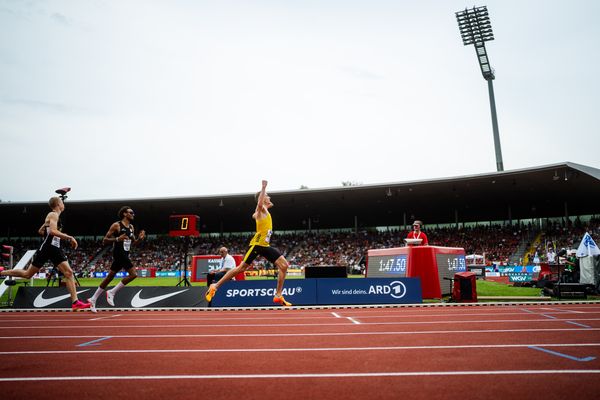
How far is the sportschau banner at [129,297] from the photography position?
10.2 metres

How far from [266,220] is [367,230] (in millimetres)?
44215

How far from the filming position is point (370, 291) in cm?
1067

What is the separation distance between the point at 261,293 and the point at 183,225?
5.24m

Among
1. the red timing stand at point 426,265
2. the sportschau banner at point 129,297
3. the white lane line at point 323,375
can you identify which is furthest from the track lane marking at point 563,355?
the sportschau banner at point 129,297

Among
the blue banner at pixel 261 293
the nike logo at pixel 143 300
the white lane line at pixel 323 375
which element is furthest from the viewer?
the blue banner at pixel 261 293

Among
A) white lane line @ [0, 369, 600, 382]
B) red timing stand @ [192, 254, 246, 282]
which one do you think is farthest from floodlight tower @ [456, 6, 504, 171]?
white lane line @ [0, 369, 600, 382]

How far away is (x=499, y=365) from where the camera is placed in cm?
369

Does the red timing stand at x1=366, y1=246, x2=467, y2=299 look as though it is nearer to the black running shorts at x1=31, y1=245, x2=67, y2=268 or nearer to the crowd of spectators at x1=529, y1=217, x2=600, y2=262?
the black running shorts at x1=31, y1=245, x2=67, y2=268

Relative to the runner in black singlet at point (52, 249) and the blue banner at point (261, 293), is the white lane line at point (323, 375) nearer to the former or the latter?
the runner in black singlet at point (52, 249)

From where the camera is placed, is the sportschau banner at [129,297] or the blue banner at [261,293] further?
the blue banner at [261,293]

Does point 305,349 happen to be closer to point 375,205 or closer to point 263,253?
point 263,253

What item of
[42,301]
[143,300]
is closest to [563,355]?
[143,300]

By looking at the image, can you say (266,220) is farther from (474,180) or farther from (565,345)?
(474,180)

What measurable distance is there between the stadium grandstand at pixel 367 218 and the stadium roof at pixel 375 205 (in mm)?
101
